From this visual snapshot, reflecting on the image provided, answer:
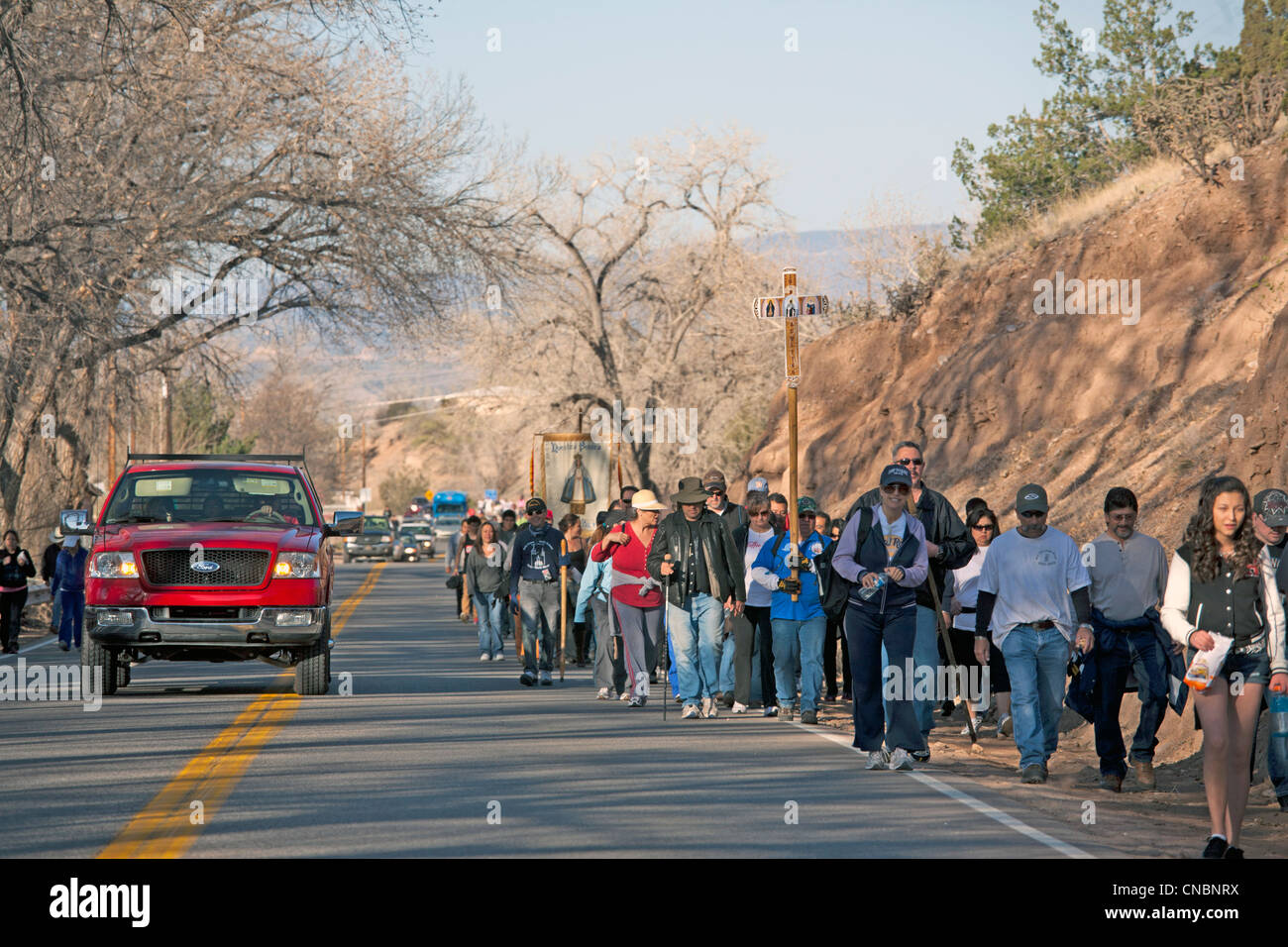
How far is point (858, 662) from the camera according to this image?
1194cm

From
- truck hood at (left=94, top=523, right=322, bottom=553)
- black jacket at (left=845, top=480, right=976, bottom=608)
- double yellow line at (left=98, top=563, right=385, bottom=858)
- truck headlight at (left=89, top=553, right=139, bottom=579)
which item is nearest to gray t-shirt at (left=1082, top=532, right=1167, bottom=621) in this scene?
black jacket at (left=845, top=480, right=976, bottom=608)

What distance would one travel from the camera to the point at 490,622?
22438 millimetres

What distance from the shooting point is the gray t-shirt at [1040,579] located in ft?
38.0

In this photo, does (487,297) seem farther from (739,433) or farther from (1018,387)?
(739,433)

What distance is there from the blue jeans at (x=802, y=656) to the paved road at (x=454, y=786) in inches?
18.5

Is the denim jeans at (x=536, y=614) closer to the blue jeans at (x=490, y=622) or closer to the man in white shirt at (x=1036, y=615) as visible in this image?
the blue jeans at (x=490, y=622)

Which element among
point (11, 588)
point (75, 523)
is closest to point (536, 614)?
point (75, 523)

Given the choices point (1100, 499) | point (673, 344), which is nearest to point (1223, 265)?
point (1100, 499)

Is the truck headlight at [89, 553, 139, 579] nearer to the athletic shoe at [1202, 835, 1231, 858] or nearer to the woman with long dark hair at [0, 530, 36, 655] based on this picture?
the woman with long dark hair at [0, 530, 36, 655]

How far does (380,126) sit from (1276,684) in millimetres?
27409

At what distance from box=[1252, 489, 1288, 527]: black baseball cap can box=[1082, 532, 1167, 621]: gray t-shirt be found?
2685mm

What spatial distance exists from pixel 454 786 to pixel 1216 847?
15.0 ft

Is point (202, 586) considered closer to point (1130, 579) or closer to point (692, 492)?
point (692, 492)

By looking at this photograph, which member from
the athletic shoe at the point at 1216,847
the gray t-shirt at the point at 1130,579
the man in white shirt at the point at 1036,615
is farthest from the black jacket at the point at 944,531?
Answer: the athletic shoe at the point at 1216,847
